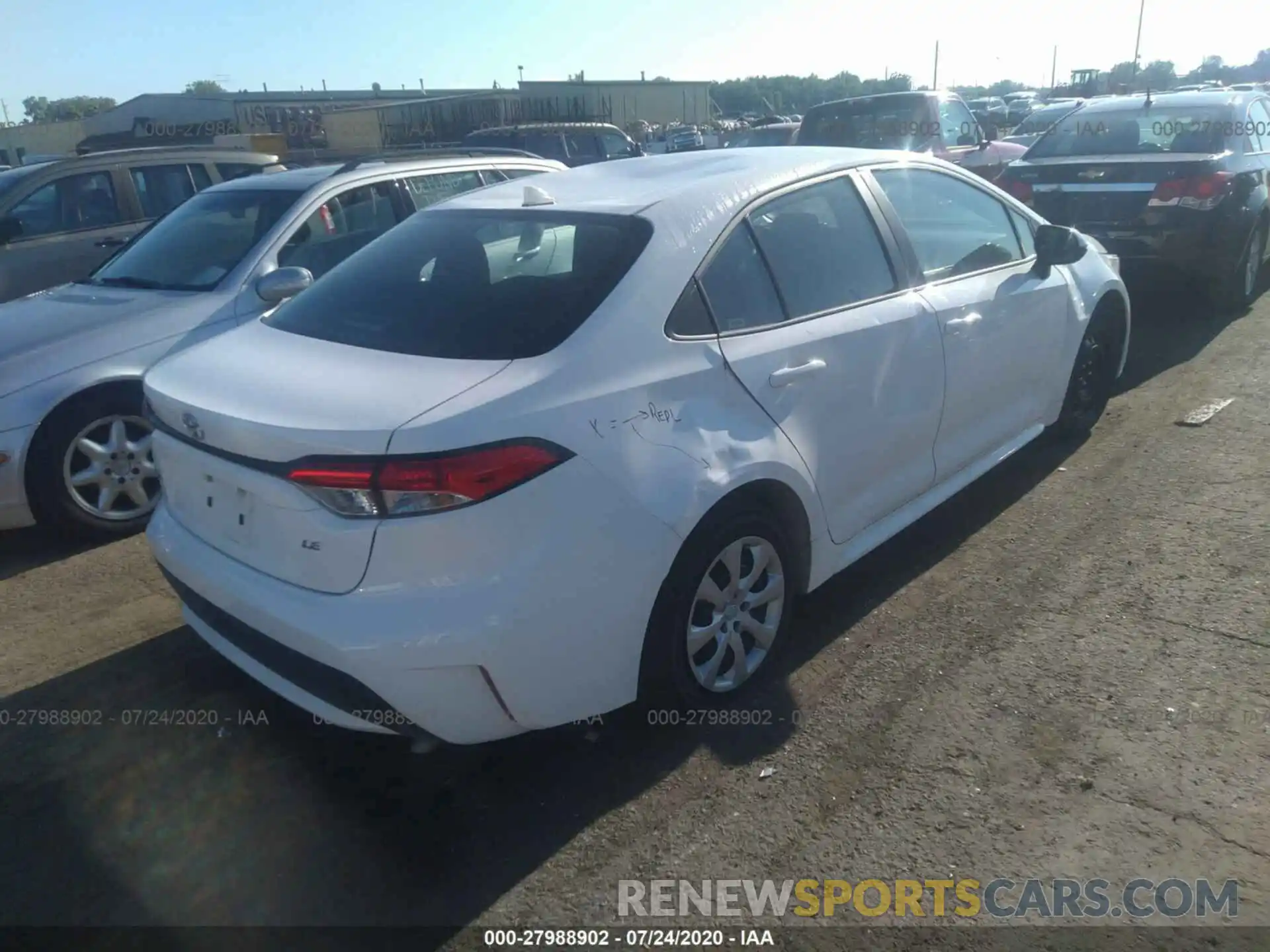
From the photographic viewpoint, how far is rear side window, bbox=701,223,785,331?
305 cm

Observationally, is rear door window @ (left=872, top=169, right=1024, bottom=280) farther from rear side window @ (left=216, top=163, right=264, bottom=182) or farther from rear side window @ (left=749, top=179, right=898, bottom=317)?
rear side window @ (left=216, top=163, right=264, bottom=182)

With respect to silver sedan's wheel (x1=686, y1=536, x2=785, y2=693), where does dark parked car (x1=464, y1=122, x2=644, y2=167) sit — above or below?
above

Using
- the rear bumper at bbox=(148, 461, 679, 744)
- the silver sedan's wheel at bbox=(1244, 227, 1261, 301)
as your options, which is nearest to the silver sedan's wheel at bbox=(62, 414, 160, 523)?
the rear bumper at bbox=(148, 461, 679, 744)

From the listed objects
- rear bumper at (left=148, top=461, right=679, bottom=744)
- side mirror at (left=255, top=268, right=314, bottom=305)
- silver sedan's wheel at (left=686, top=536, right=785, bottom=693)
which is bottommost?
silver sedan's wheel at (left=686, top=536, right=785, bottom=693)

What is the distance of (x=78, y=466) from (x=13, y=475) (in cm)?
30

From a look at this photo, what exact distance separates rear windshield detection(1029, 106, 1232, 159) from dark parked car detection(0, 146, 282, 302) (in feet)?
23.4

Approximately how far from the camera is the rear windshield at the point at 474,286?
2777mm

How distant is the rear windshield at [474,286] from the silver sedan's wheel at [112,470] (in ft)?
5.84

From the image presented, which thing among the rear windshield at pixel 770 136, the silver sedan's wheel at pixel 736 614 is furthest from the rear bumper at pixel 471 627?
the rear windshield at pixel 770 136

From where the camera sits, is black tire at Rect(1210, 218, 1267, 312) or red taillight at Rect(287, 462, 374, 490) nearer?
red taillight at Rect(287, 462, 374, 490)

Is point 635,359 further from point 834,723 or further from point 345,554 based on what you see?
point 834,723

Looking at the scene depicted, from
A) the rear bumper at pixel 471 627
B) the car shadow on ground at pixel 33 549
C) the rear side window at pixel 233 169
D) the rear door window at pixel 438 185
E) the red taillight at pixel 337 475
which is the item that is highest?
the rear side window at pixel 233 169

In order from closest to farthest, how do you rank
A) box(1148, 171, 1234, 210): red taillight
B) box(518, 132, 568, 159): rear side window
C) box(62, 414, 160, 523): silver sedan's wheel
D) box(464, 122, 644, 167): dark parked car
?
box(62, 414, 160, 523): silver sedan's wheel → box(1148, 171, 1234, 210): red taillight → box(464, 122, 644, 167): dark parked car → box(518, 132, 568, 159): rear side window

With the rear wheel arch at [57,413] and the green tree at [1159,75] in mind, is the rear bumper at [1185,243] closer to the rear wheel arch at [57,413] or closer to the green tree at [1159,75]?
the rear wheel arch at [57,413]
